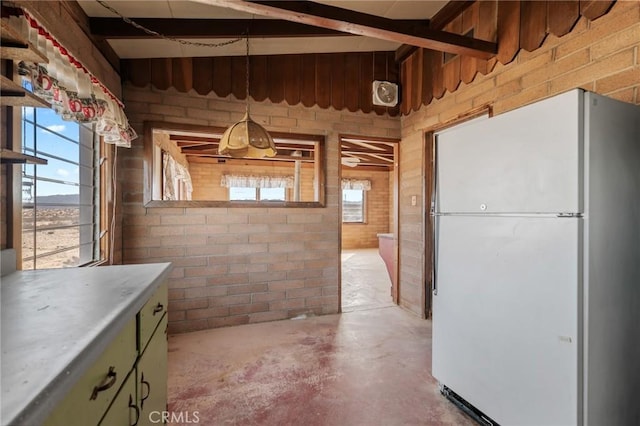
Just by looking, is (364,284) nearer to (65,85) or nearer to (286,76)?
(286,76)

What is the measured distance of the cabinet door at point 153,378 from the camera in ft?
3.88

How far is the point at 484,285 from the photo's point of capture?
5.66ft

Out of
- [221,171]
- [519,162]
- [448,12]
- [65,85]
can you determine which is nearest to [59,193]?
[65,85]

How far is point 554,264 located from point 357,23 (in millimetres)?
1825

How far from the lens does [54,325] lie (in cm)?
82

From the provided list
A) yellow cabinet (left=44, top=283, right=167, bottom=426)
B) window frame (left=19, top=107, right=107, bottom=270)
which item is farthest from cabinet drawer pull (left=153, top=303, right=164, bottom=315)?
window frame (left=19, top=107, right=107, bottom=270)

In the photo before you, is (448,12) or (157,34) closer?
(157,34)

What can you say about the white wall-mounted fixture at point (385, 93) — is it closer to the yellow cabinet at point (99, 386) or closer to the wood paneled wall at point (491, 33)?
the wood paneled wall at point (491, 33)

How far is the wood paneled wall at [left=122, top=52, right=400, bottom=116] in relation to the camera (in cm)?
298

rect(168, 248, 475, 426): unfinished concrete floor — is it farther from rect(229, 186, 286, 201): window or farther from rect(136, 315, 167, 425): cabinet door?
rect(229, 186, 286, 201): window

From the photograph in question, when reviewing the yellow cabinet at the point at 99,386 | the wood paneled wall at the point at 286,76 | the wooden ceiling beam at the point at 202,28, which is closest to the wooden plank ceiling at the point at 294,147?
the wood paneled wall at the point at 286,76

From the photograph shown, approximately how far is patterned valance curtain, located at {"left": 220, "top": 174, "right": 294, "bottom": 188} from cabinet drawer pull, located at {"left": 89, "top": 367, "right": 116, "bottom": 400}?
719 cm

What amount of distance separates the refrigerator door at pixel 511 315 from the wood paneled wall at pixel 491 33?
143 cm

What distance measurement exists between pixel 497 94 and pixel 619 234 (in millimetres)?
1506
